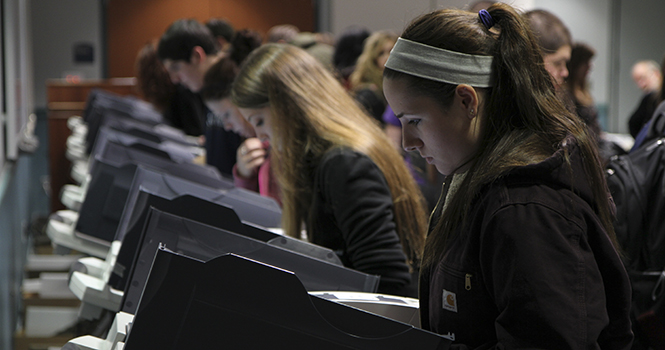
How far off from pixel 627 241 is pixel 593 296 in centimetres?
94

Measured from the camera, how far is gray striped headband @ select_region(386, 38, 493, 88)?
98cm

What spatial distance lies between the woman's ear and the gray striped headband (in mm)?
11

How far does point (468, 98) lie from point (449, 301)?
11.3 inches

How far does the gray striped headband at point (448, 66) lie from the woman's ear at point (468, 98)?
0.01 metres

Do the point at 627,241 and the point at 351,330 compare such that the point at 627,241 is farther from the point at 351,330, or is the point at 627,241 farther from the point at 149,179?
the point at 149,179

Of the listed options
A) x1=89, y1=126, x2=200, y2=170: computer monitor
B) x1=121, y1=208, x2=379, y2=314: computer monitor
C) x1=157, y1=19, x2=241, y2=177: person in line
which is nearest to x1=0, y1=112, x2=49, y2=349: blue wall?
x1=89, y1=126, x2=200, y2=170: computer monitor

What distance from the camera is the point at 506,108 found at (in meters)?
0.97

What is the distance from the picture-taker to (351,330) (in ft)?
3.03

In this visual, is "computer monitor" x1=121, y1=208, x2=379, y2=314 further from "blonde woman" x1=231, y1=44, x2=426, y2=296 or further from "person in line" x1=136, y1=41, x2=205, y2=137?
"person in line" x1=136, y1=41, x2=205, y2=137

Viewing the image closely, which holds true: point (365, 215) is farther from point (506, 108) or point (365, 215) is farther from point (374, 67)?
point (374, 67)

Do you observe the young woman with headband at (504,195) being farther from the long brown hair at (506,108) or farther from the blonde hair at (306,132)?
the blonde hair at (306,132)

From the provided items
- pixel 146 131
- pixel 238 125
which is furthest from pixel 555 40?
pixel 146 131

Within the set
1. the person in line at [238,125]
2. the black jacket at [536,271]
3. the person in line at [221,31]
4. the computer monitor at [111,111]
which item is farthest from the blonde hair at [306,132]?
the computer monitor at [111,111]

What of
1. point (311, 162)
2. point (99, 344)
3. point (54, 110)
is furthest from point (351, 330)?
point (54, 110)
